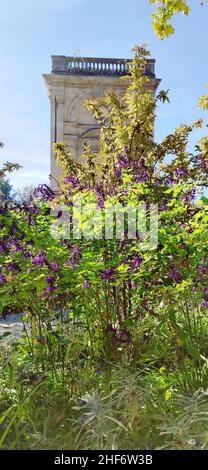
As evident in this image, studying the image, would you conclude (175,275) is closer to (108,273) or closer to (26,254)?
(108,273)

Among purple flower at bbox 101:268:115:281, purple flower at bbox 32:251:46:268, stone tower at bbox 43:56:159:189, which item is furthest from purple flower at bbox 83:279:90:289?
stone tower at bbox 43:56:159:189

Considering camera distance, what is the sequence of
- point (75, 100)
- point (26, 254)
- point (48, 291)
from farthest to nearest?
point (75, 100) → point (26, 254) → point (48, 291)

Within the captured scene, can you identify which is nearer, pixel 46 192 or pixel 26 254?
pixel 26 254

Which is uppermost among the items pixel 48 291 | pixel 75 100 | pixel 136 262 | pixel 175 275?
pixel 75 100

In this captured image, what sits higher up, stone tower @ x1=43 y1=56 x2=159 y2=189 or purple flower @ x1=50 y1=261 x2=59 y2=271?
stone tower @ x1=43 y1=56 x2=159 y2=189

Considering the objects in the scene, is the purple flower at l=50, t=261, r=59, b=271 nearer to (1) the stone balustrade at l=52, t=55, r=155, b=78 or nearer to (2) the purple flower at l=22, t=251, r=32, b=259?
(2) the purple flower at l=22, t=251, r=32, b=259

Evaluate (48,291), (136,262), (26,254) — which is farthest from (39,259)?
(136,262)

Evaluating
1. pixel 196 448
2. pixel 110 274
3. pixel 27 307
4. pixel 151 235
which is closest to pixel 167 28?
pixel 151 235

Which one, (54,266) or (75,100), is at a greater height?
(75,100)

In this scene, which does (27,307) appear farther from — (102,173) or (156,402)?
(102,173)

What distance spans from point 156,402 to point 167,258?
3.69 ft

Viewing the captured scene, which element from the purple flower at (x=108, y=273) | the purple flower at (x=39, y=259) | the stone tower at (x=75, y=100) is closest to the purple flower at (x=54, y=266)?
the purple flower at (x=39, y=259)
